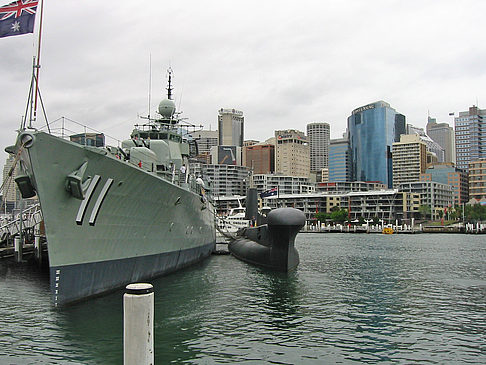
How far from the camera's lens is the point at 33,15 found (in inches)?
464

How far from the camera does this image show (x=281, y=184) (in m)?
150

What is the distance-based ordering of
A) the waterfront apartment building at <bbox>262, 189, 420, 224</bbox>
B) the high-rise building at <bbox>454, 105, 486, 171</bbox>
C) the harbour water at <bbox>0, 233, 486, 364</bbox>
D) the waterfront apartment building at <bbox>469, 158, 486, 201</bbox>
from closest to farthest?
1. the harbour water at <bbox>0, 233, 486, 364</bbox>
2. the waterfront apartment building at <bbox>262, 189, 420, 224</bbox>
3. the waterfront apartment building at <bbox>469, 158, 486, 201</bbox>
4. the high-rise building at <bbox>454, 105, 486, 171</bbox>

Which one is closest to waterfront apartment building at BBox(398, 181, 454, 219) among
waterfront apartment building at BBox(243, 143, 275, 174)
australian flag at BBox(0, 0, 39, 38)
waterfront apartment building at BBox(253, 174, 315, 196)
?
waterfront apartment building at BBox(253, 174, 315, 196)

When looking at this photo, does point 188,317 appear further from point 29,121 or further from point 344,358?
point 29,121

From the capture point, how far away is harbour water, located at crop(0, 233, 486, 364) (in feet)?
29.8

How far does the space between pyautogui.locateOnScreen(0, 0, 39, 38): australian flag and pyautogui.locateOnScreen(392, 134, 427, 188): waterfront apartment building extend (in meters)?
170

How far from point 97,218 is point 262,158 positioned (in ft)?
595

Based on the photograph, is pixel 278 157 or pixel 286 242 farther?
pixel 278 157

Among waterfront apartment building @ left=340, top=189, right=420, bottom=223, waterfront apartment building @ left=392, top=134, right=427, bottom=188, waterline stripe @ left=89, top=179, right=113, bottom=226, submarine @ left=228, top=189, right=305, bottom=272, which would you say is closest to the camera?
waterline stripe @ left=89, top=179, right=113, bottom=226

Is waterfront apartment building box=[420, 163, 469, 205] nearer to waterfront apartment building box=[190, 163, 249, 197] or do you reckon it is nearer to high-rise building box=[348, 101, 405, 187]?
high-rise building box=[348, 101, 405, 187]

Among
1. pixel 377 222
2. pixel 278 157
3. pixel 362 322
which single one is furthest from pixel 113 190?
pixel 278 157

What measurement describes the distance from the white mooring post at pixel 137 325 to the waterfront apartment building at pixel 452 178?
492ft

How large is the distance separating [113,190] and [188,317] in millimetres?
4553

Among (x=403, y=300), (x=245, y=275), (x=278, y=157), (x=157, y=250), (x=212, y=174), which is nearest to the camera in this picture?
(x=403, y=300)
